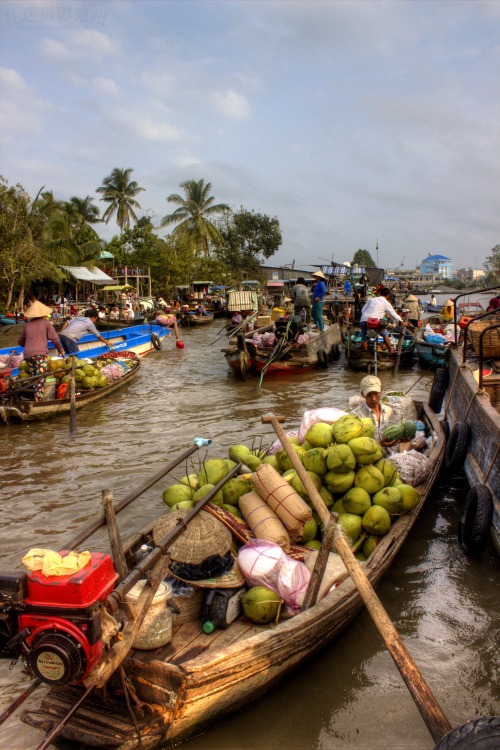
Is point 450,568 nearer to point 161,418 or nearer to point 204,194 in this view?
point 161,418

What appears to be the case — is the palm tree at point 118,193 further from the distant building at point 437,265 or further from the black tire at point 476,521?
the distant building at point 437,265

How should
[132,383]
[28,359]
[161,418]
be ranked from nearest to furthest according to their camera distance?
[28,359]
[161,418]
[132,383]

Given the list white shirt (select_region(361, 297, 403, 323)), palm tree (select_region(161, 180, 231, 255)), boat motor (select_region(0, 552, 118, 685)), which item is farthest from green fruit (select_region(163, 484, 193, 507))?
palm tree (select_region(161, 180, 231, 255))

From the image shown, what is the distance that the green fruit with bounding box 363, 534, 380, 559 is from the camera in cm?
425

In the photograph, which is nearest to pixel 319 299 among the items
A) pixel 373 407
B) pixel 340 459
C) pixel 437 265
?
pixel 373 407

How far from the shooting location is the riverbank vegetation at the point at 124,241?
25359 mm

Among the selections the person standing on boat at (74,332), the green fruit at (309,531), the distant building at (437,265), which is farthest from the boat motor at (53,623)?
the distant building at (437,265)

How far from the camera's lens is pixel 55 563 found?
220cm

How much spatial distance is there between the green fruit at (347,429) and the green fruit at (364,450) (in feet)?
0.34

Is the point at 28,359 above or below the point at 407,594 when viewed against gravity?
above

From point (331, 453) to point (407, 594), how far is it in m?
1.29

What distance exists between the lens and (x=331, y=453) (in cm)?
439

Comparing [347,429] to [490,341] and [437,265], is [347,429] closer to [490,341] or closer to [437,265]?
[490,341]

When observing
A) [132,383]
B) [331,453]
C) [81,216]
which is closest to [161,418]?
[132,383]
